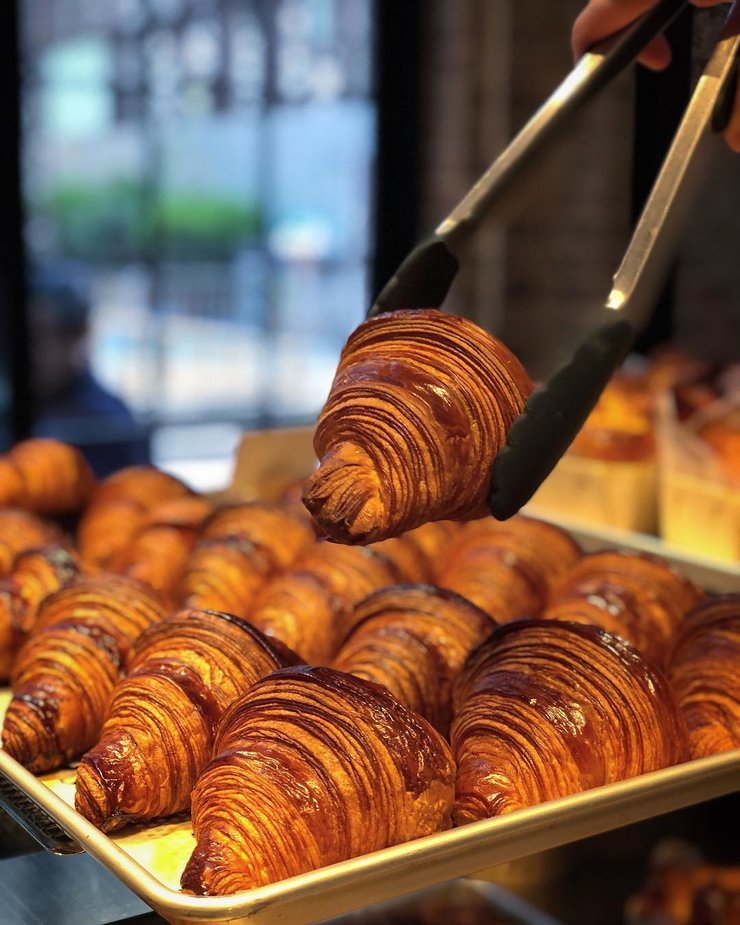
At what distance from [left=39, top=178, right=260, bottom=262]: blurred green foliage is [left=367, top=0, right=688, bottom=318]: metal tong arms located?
2937 mm

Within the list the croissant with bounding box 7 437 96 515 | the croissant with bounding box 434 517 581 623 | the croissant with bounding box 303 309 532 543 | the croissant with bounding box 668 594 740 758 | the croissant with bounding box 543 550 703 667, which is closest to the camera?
the croissant with bounding box 303 309 532 543

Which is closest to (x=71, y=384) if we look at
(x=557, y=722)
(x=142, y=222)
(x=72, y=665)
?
(x=142, y=222)

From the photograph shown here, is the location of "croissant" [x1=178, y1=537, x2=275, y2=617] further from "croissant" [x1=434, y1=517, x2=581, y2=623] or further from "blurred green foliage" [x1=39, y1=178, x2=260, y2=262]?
"blurred green foliage" [x1=39, y1=178, x2=260, y2=262]

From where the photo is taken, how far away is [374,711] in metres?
0.73

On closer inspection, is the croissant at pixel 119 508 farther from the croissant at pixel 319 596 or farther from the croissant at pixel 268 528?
the croissant at pixel 319 596

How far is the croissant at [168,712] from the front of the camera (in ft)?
2.51

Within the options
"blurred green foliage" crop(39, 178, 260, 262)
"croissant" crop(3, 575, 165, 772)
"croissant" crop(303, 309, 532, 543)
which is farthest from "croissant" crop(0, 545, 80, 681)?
"blurred green foliage" crop(39, 178, 260, 262)

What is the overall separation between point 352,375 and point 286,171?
337cm

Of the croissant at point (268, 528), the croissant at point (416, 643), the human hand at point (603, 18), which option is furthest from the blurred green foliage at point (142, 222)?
the croissant at point (416, 643)

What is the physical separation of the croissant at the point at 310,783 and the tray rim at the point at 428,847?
0.07ft

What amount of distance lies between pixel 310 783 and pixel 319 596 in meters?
0.39

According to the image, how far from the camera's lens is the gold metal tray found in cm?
63

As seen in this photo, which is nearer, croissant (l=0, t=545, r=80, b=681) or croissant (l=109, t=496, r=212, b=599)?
croissant (l=0, t=545, r=80, b=681)

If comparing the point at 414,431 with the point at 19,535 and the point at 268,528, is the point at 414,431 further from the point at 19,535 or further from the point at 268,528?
the point at 19,535
